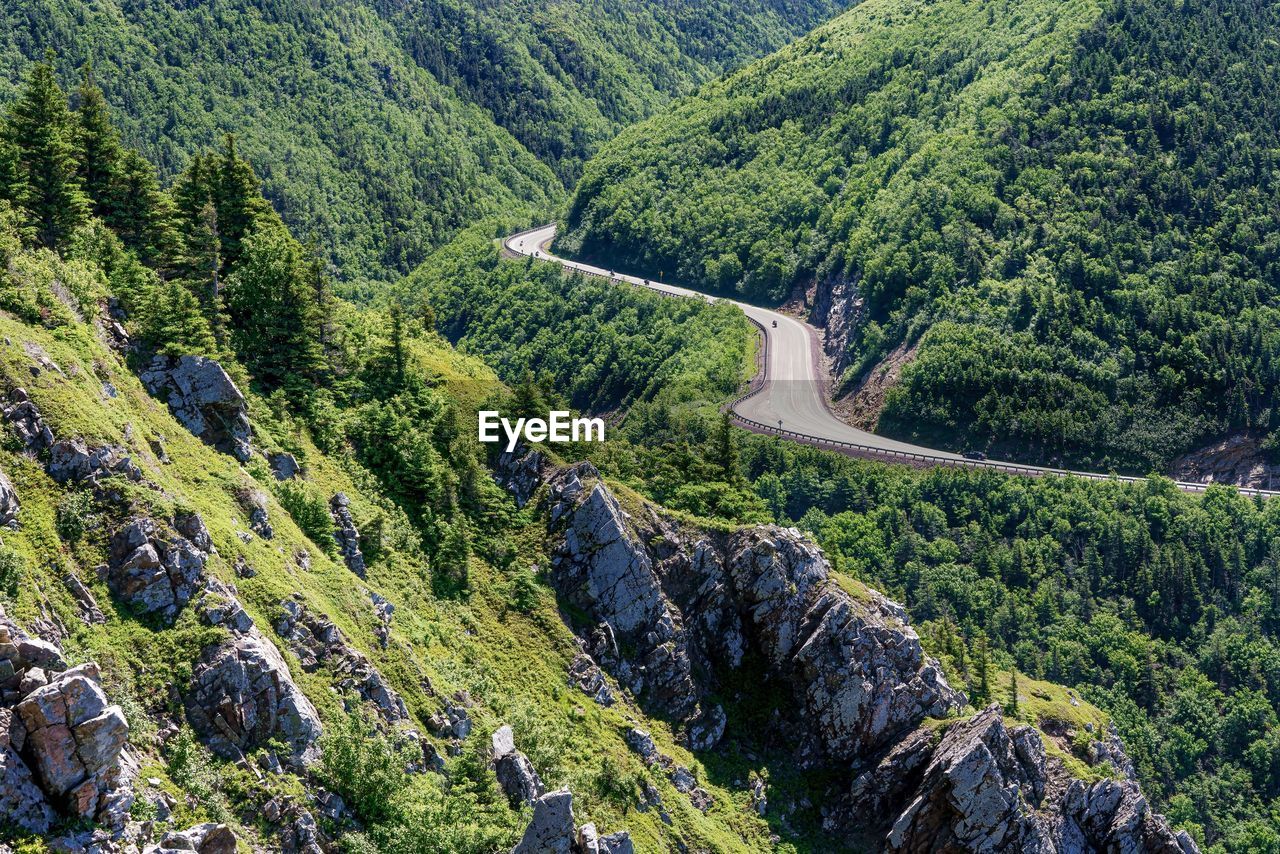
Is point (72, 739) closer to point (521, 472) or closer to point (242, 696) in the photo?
point (242, 696)

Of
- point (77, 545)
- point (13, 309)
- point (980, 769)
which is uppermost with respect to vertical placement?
point (13, 309)

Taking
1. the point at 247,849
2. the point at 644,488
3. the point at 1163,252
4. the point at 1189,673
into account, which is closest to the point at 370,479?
the point at 644,488

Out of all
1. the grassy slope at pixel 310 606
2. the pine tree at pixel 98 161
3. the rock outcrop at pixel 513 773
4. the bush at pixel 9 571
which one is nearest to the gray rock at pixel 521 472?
the grassy slope at pixel 310 606

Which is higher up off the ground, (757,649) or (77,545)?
(77,545)

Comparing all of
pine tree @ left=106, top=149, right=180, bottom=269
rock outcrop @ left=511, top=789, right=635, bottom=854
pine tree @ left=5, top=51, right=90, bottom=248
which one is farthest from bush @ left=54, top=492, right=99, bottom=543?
pine tree @ left=106, top=149, right=180, bottom=269

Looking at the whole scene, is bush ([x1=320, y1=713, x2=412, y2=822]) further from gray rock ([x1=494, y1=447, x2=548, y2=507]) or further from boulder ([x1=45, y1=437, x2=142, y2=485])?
gray rock ([x1=494, y1=447, x2=548, y2=507])

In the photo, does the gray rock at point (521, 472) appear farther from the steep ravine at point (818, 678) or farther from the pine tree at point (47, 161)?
the pine tree at point (47, 161)

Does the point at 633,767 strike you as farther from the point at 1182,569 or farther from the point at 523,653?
the point at 1182,569
